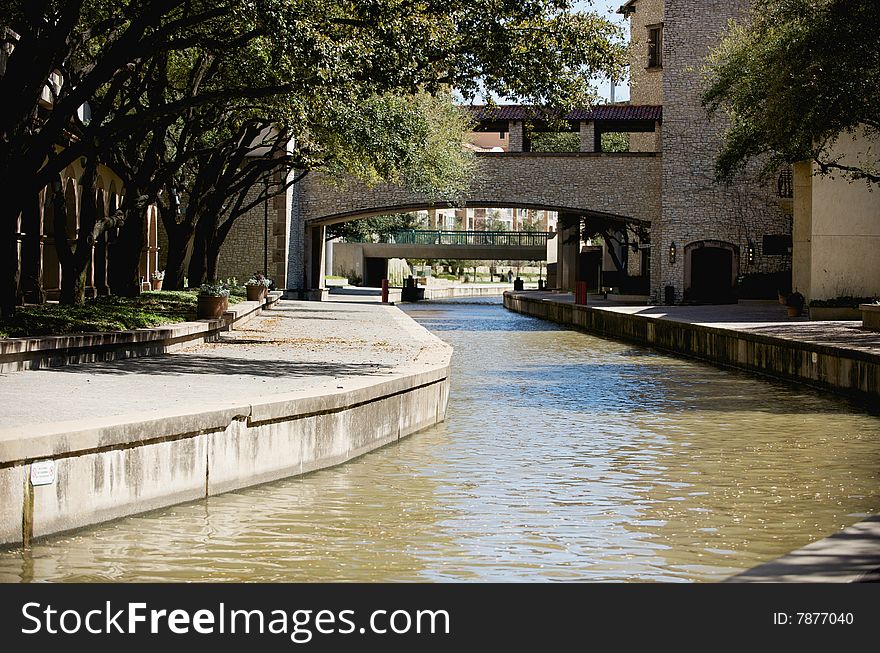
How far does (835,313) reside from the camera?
35188mm

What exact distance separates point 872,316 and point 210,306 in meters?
14.2

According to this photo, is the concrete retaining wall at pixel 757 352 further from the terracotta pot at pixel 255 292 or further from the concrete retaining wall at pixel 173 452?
the terracotta pot at pixel 255 292

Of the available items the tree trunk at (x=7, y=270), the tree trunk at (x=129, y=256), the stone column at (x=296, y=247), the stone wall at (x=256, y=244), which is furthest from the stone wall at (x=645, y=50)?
the tree trunk at (x=7, y=270)

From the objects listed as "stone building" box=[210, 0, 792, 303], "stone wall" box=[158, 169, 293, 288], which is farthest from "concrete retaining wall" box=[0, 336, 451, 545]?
"stone wall" box=[158, 169, 293, 288]

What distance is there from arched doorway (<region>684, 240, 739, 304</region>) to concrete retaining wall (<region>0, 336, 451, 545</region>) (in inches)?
1589

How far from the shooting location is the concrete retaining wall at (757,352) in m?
20.9

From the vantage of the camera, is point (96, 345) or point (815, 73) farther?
point (815, 73)

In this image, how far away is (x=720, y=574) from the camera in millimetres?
Answer: 8547

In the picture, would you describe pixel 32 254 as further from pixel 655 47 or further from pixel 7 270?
pixel 655 47

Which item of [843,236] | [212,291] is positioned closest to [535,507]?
[212,291]

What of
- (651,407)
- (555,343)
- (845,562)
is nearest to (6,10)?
(651,407)

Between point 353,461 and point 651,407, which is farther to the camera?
point 651,407
